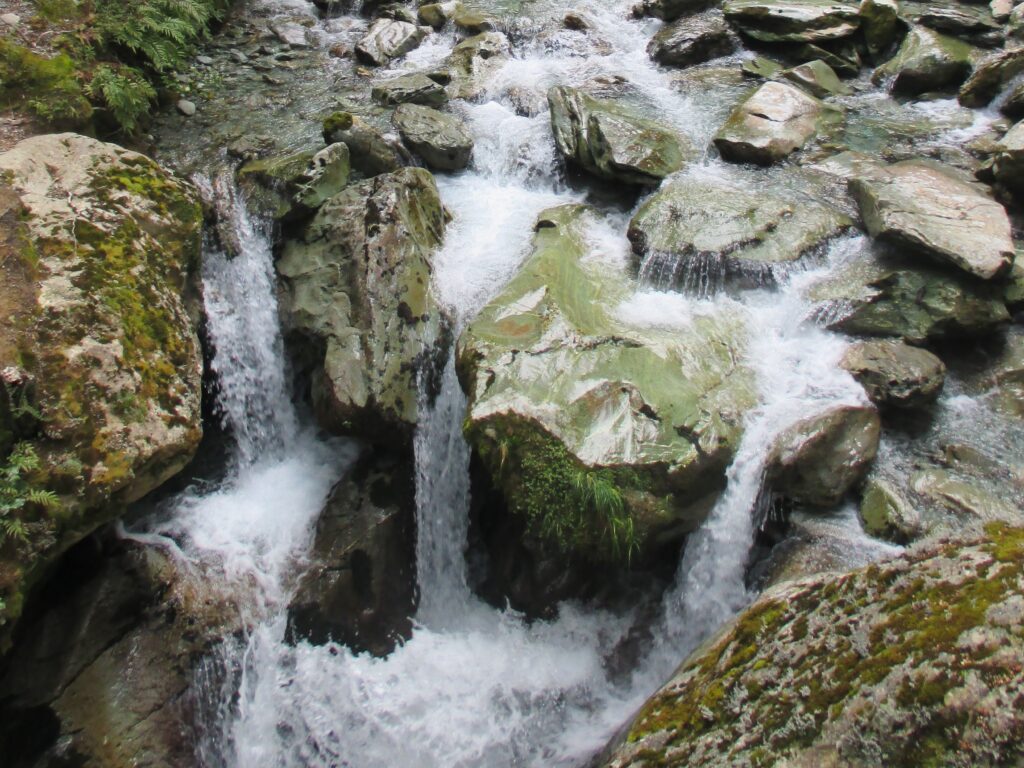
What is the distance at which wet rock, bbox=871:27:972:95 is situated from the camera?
30.8 feet

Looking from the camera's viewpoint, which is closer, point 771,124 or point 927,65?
point 771,124

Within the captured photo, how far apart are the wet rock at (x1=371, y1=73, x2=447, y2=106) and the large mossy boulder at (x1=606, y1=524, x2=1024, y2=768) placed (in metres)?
9.12

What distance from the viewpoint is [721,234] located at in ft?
22.6

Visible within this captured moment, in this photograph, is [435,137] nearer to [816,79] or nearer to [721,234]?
[721,234]

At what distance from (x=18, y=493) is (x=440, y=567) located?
338 cm

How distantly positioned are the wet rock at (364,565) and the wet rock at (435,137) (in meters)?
4.48

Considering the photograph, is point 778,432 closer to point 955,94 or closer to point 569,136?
point 569,136

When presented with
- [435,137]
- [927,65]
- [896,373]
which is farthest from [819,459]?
[927,65]

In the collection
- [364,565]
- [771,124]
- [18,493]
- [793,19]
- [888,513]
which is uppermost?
[793,19]

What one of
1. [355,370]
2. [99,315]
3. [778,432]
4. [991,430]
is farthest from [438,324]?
[991,430]

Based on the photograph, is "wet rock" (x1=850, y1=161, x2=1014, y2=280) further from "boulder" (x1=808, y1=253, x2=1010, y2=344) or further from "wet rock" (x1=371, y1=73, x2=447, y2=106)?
"wet rock" (x1=371, y1=73, x2=447, y2=106)

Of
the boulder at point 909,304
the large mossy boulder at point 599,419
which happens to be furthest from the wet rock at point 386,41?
the boulder at point 909,304

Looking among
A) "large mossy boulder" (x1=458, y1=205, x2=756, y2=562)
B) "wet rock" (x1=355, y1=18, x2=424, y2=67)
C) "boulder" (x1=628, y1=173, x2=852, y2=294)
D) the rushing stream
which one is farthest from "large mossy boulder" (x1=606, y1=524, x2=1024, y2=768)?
"wet rock" (x1=355, y1=18, x2=424, y2=67)

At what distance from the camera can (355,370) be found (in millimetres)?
5898
